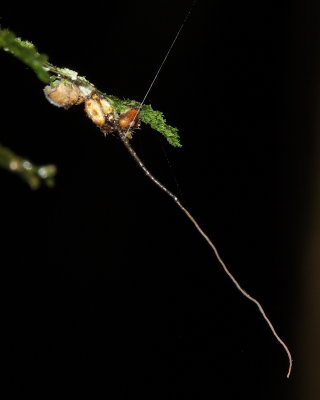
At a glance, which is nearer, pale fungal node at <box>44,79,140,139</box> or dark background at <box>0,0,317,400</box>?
pale fungal node at <box>44,79,140,139</box>

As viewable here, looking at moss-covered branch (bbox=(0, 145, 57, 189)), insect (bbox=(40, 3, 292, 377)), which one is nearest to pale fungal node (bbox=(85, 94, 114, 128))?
insect (bbox=(40, 3, 292, 377))

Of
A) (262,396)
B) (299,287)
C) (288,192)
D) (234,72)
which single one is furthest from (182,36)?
(262,396)

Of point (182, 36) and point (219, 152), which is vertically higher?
point (182, 36)

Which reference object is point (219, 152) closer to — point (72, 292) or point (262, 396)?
point (72, 292)

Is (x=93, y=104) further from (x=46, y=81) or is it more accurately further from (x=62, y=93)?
(x=46, y=81)

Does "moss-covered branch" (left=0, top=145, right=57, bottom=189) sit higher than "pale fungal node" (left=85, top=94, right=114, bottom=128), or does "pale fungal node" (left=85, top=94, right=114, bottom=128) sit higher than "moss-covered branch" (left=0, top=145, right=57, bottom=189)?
"pale fungal node" (left=85, top=94, right=114, bottom=128)

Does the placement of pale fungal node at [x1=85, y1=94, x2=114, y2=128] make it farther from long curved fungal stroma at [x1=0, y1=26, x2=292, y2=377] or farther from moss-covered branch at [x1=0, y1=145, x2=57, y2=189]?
moss-covered branch at [x1=0, y1=145, x2=57, y2=189]

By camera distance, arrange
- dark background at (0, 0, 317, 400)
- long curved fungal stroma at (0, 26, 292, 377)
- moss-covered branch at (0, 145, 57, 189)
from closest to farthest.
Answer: moss-covered branch at (0, 145, 57, 189), long curved fungal stroma at (0, 26, 292, 377), dark background at (0, 0, 317, 400)

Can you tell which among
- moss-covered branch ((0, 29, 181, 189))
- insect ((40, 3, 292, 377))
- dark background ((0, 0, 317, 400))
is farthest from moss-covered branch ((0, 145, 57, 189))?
dark background ((0, 0, 317, 400))

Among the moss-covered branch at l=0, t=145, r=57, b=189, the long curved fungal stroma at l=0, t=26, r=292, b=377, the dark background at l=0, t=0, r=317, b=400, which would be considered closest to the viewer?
the moss-covered branch at l=0, t=145, r=57, b=189

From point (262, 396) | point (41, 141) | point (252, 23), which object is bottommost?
point (262, 396)
